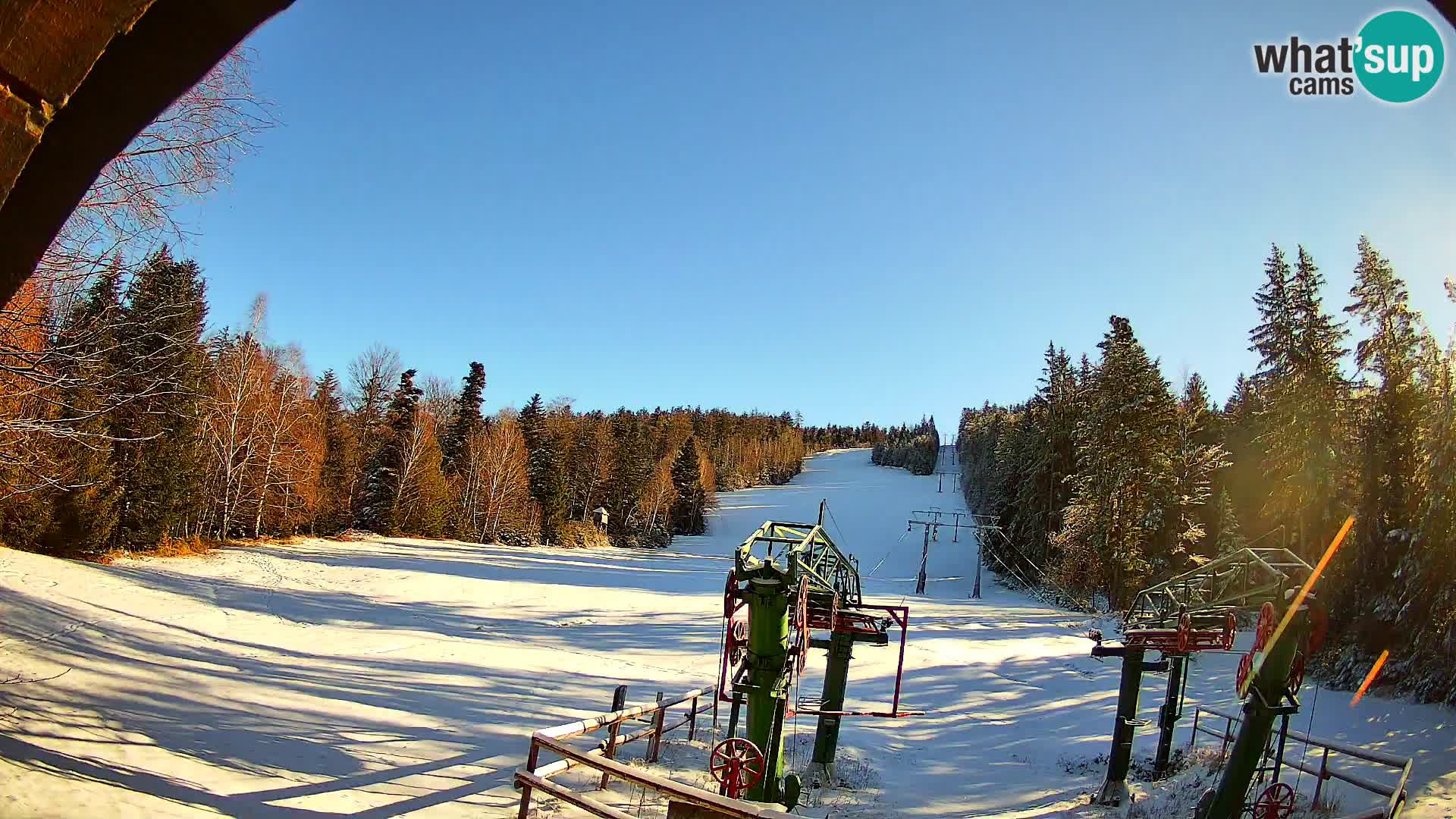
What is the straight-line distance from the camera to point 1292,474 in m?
28.7

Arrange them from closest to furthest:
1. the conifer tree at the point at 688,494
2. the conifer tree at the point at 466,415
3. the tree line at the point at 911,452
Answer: the conifer tree at the point at 466,415 < the conifer tree at the point at 688,494 < the tree line at the point at 911,452

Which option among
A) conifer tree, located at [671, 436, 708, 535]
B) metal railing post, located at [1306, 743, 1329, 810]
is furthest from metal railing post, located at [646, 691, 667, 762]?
conifer tree, located at [671, 436, 708, 535]

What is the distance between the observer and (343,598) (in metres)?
24.8

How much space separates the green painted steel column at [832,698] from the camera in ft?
48.1

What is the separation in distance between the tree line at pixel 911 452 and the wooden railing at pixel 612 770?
11559 cm

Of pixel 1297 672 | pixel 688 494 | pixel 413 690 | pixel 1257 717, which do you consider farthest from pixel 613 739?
pixel 688 494

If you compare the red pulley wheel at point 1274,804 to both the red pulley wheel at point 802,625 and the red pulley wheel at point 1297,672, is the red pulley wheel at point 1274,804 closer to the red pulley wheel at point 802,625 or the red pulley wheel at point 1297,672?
the red pulley wheel at point 1297,672

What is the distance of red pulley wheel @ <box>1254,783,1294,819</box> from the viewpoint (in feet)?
34.7

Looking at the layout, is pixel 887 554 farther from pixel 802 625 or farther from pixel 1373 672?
pixel 802 625

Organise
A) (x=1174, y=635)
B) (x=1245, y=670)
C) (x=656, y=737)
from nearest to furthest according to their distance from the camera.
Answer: (x=1245, y=670)
(x=656, y=737)
(x=1174, y=635)

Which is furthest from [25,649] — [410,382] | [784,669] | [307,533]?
[410,382]

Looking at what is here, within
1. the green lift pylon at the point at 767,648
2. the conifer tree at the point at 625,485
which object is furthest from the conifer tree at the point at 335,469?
the green lift pylon at the point at 767,648

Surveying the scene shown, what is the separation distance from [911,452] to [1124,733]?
120 m

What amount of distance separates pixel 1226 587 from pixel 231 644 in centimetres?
2181
